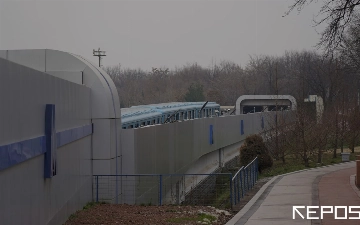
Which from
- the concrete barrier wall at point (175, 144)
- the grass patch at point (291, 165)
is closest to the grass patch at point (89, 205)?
the concrete barrier wall at point (175, 144)

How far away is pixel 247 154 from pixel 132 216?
15.5 metres

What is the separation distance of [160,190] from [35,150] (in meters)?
7.70

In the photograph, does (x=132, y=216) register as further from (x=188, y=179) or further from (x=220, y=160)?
(x=220, y=160)

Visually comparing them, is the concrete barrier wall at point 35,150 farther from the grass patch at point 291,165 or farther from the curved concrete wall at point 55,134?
the grass patch at point 291,165

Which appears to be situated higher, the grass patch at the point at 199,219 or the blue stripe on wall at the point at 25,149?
the blue stripe on wall at the point at 25,149

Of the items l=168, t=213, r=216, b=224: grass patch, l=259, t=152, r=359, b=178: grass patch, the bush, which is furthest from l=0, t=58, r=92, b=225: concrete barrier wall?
l=259, t=152, r=359, b=178: grass patch

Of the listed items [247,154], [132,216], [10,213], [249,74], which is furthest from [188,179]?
[249,74]

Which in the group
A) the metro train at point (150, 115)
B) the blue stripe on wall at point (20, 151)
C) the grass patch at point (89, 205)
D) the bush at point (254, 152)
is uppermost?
the metro train at point (150, 115)

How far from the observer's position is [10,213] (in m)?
9.23

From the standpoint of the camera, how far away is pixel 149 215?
15.4 metres

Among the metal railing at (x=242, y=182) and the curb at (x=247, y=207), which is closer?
the curb at (x=247, y=207)

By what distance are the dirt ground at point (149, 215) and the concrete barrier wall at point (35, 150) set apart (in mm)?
489

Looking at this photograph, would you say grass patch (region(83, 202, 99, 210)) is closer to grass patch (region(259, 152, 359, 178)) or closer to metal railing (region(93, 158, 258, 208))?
metal railing (region(93, 158, 258, 208))

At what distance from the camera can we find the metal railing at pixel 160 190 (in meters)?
18.9
